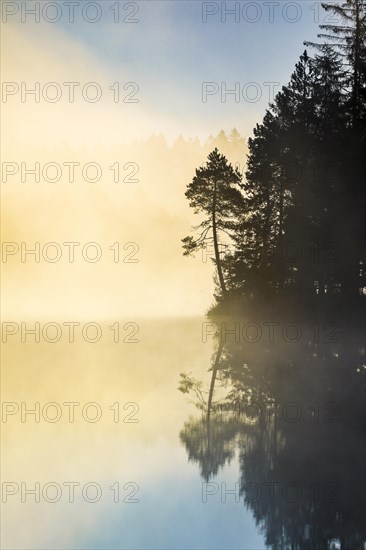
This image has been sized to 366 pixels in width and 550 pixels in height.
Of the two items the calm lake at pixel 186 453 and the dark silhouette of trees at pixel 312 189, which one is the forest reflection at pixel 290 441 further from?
the dark silhouette of trees at pixel 312 189

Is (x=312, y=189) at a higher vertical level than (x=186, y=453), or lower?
higher

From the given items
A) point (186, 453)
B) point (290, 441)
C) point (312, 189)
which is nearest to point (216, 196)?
point (312, 189)

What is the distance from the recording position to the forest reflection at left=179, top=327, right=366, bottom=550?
887cm

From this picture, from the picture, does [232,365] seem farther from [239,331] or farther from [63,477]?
[63,477]

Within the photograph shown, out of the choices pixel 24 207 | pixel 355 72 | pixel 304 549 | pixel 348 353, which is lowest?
pixel 304 549

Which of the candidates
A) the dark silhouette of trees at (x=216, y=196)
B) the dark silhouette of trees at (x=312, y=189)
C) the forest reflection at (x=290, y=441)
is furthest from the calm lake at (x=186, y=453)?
the dark silhouette of trees at (x=216, y=196)

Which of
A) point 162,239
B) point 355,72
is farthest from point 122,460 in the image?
point 162,239

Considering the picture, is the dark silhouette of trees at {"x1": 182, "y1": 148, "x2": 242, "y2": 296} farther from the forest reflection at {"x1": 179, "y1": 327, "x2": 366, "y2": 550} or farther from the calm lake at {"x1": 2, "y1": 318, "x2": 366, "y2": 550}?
the forest reflection at {"x1": 179, "y1": 327, "x2": 366, "y2": 550}

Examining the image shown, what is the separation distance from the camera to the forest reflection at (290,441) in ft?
29.1

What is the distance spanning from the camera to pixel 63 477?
10438mm

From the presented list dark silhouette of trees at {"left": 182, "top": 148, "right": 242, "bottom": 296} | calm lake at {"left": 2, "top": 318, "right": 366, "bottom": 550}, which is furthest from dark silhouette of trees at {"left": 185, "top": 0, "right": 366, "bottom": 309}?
calm lake at {"left": 2, "top": 318, "right": 366, "bottom": 550}

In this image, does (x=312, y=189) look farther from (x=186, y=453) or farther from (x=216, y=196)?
(x=186, y=453)

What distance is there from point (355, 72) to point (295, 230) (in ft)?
26.8

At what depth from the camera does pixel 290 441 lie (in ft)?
41.4
